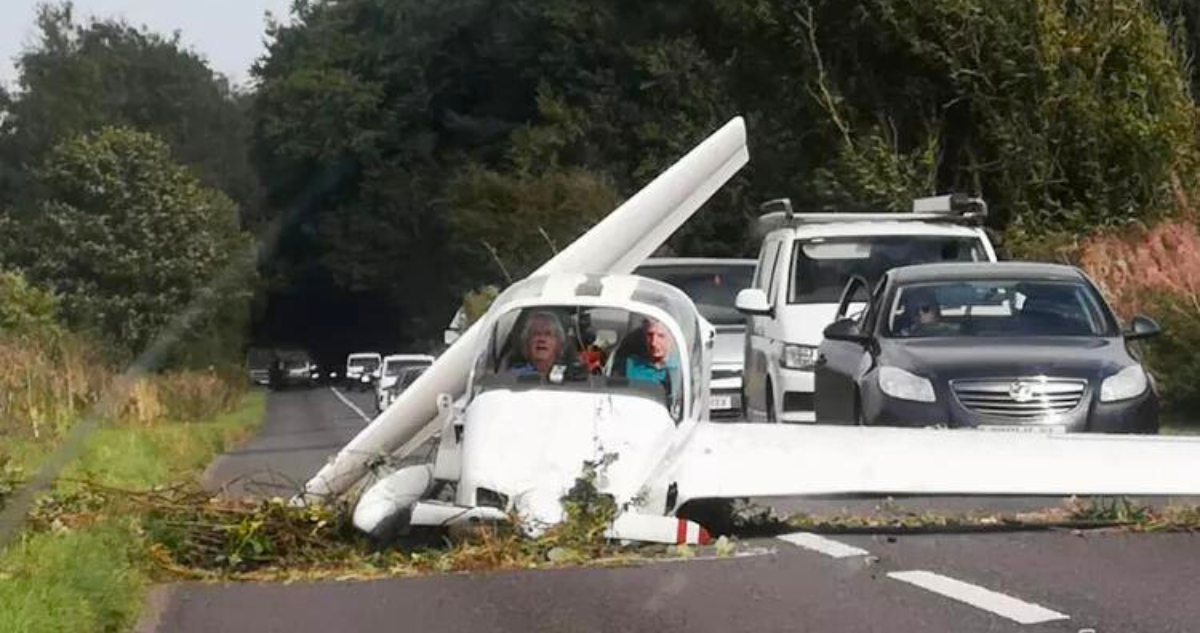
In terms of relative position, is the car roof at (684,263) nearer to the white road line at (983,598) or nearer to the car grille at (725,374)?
the car grille at (725,374)

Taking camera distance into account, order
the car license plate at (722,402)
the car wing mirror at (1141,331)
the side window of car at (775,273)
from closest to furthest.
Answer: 1. the car wing mirror at (1141,331)
2. the side window of car at (775,273)
3. the car license plate at (722,402)

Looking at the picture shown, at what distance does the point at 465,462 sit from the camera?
1114cm

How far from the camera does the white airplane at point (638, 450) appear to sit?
11008 mm

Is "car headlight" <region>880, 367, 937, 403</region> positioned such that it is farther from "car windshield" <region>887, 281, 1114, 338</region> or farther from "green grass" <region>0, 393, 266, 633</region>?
"green grass" <region>0, 393, 266, 633</region>

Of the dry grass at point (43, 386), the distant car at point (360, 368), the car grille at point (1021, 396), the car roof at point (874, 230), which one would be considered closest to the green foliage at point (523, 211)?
the distant car at point (360, 368)

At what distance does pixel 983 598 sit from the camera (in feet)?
30.2

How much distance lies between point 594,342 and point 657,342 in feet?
1.33

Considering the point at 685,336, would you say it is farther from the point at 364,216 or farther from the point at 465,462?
the point at 364,216

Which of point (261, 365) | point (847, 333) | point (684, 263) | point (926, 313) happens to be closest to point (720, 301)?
point (684, 263)

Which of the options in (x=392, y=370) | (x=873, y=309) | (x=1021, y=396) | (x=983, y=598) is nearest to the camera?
(x=983, y=598)

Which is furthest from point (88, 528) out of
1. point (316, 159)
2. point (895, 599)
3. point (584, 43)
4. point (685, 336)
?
point (584, 43)

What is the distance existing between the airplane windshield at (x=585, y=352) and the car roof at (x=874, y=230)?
641 centimetres

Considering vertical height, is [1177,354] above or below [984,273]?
below

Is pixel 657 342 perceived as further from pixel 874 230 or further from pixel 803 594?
pixel 874 230
